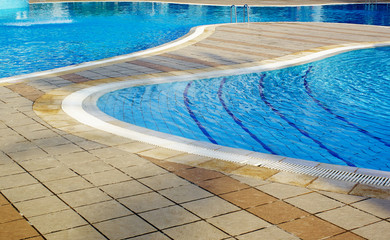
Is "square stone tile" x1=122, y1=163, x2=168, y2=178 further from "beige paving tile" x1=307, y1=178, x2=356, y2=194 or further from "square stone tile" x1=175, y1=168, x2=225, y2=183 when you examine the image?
"beige paving tile" x1=307, y1=178, x2=356, y2=194

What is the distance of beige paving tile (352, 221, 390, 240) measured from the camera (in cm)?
397

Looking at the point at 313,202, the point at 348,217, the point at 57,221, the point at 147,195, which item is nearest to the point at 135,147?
the point at 147,195

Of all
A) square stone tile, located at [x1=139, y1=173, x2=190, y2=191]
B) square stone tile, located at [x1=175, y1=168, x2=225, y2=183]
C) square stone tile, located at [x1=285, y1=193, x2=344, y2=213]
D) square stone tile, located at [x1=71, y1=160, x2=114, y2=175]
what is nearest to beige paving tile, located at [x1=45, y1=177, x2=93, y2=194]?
square stone tile, located at [x1=71, y1=160, x2=114, y2=175]

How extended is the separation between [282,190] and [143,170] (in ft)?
5.07

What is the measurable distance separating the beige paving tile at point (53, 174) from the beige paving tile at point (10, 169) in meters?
0.21

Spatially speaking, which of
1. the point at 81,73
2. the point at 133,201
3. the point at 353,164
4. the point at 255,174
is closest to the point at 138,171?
the point at 133,201

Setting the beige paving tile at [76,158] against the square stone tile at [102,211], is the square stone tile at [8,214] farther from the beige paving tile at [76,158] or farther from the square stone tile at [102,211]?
the beige paving tile at [76,158]

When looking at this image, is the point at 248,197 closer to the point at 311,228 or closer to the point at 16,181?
the point at 311,228

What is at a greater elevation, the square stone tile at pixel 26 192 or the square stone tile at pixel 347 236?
the square stone tile at pixel 26 192

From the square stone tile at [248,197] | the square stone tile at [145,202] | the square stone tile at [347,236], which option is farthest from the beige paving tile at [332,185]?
the square stone tile at [145,202]

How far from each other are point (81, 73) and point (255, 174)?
6974 millimetres

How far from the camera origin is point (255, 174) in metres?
5.31

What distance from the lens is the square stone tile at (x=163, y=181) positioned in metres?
4.98

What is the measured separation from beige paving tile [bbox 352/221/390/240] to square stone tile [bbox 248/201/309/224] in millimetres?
517
